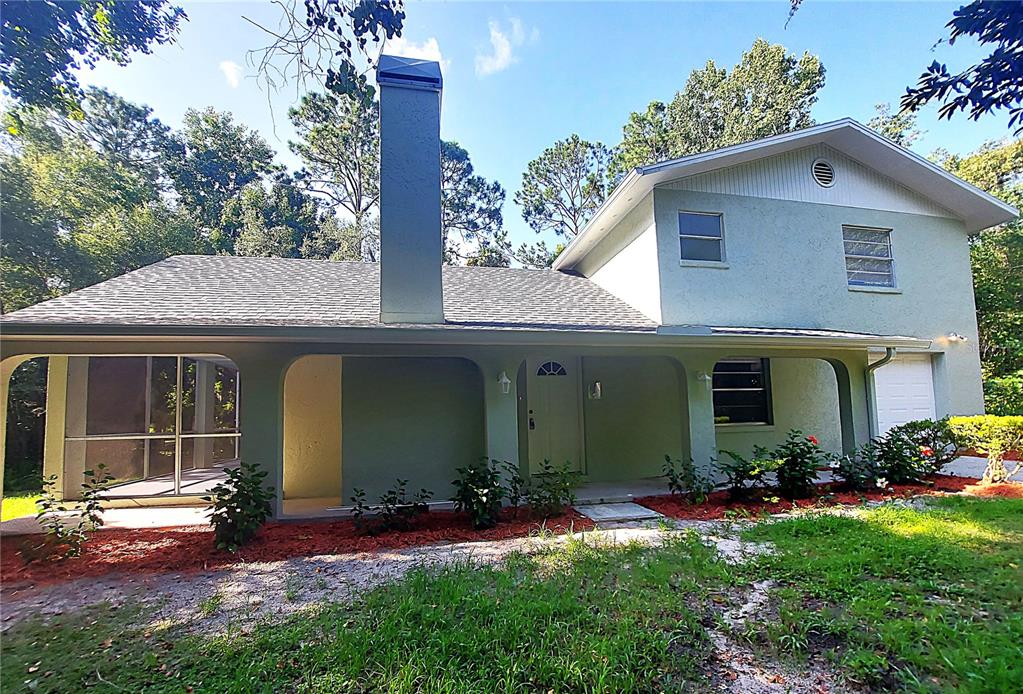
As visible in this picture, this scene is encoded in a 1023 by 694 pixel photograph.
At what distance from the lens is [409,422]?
24.9 feet

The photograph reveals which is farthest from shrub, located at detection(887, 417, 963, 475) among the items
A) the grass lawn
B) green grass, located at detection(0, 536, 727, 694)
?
green grass, located at detection(0, 536, 727, 694)

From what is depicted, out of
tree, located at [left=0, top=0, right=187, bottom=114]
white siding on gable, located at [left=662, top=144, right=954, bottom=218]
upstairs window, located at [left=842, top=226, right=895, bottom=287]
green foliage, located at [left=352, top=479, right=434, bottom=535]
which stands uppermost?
tree, located at [left=0, top=0, right=187, bottom=114]

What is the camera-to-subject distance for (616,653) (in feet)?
10.1

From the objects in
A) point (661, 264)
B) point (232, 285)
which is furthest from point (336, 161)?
point (661, 264)

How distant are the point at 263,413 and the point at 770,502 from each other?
275 inches

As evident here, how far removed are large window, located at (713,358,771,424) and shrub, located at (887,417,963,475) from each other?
212 cm

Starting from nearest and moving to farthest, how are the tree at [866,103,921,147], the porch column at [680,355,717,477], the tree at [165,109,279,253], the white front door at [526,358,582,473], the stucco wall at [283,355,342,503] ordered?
the porch column at [680,355,717,477] < the stucco wall at [283,355,342,503] < the white front door at [526,358,582,473] < the tree at [866,103,921,147] < the tree at [165,109,279,253]

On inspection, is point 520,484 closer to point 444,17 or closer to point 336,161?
point 444,17

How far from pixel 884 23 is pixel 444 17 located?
5651 mm

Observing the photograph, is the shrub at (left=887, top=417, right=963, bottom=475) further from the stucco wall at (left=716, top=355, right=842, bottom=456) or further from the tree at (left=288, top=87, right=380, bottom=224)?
the tree at (left=288, top=87, right=380, bottom=224)

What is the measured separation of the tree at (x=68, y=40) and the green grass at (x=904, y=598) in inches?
428

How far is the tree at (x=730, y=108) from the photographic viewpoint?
20.6 metres

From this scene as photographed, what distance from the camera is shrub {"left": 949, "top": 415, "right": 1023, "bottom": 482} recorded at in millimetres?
7980

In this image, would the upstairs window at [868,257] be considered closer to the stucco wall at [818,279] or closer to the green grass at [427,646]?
the stucco wall at [818,279]
